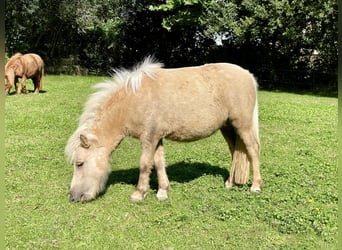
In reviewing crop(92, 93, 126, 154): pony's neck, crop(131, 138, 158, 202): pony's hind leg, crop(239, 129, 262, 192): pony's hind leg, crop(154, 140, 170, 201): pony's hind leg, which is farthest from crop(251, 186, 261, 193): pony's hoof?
crop(92, 93, 126, 154): pony's neck

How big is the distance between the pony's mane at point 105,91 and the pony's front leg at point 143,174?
0.81 meters

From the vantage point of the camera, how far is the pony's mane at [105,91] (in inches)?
188

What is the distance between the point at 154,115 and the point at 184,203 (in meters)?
1.21

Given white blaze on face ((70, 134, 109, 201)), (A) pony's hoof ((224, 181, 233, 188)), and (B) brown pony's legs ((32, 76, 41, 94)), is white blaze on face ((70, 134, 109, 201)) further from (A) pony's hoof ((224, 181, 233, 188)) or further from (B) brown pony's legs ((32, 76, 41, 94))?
(B) brown pony's legs ((32, 76, 41, 94))

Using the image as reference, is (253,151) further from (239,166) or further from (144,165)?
(144,165)

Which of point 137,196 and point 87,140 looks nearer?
point 87,140

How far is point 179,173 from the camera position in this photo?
19.9 feet

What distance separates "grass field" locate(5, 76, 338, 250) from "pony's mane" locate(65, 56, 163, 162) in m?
0.82

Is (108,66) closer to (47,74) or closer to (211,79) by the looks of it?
(47,74)

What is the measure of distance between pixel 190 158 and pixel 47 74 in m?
18.1

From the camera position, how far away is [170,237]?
396 cm

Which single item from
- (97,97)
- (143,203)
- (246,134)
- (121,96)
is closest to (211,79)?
(246,134)

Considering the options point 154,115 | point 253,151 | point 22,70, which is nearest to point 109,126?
point 154,115

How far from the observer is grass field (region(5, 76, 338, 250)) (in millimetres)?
3916
